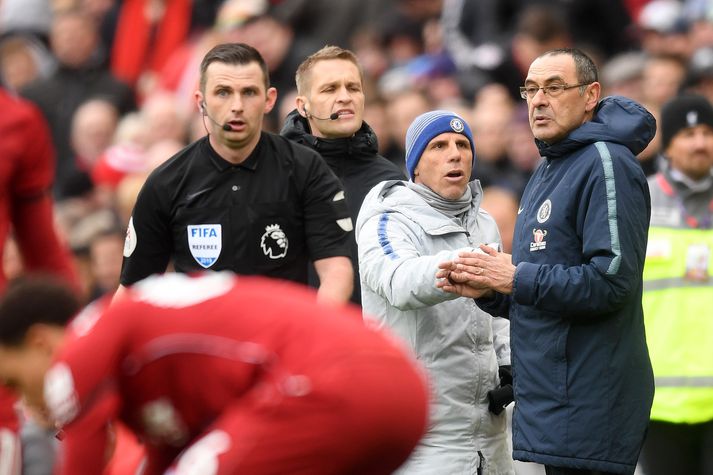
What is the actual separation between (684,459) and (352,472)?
357 cm

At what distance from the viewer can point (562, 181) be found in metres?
6.64

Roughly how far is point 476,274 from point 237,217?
1.25 metres

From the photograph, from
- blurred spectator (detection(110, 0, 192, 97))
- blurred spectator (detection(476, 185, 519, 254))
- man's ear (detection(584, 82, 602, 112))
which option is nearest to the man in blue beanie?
man's ear (detection(584, 82, 602, 112))

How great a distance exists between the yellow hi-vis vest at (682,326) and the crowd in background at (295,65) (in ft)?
6.15

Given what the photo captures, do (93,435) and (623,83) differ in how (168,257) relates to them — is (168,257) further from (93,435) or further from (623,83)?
(623,83)

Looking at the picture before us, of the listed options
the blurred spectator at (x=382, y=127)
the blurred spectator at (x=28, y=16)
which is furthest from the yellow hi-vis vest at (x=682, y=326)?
the blurred spectator at (x=28, y=16)

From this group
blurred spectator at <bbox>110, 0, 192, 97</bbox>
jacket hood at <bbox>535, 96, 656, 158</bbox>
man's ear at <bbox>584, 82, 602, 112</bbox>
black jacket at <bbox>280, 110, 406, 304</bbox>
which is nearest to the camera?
jacket hood at <bbox>535, 96, 656, 158</bbox>

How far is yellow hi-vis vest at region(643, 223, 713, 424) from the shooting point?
827 cm

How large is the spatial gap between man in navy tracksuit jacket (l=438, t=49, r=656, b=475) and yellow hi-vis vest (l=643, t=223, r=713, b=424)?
5.70 feet

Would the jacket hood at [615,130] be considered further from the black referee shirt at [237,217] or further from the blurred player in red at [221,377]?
the blurred player in red at [221,377]

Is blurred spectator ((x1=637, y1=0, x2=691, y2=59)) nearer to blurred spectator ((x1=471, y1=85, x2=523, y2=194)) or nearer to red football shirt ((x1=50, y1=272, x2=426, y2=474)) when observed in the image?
blurred spectator ((x1=471, y1=85, x2=523, y2=194))

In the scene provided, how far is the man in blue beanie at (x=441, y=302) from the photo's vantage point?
22.8ft

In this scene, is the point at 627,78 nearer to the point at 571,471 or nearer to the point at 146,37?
the point at 571,471

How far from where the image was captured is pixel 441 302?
6.91 meters
